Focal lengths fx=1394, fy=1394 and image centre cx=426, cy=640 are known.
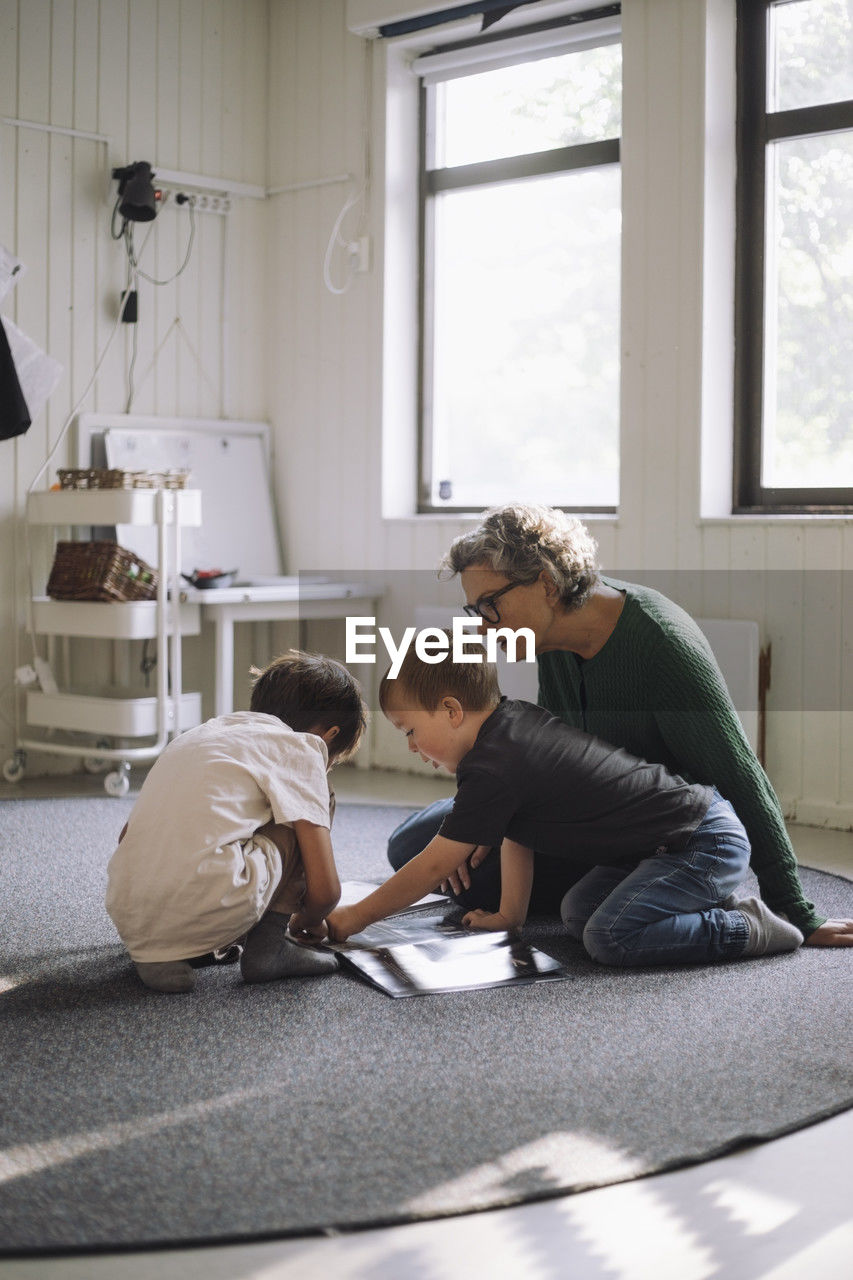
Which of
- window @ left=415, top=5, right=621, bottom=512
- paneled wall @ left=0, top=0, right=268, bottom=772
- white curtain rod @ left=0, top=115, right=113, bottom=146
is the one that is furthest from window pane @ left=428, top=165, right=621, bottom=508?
white curtain rod @ left=0, top=115, right=113, bottom=146

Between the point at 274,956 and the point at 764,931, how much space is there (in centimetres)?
84

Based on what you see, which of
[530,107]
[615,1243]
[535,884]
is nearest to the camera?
[615,1243]

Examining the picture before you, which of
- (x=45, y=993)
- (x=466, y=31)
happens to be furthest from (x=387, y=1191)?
(x=466, y=31)

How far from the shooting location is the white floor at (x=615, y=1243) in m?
1.37

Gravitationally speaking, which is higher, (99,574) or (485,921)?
(99,574)

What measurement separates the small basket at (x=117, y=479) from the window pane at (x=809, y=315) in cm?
171

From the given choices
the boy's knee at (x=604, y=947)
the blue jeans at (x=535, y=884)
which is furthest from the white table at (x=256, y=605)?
the boy's knee at (x=604, y=947)

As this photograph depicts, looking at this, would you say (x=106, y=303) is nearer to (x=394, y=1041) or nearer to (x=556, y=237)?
(x=556, y=237)

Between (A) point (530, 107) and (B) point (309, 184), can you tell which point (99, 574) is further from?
(A) point (530, 107)

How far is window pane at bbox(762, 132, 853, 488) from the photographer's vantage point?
12.3 ft

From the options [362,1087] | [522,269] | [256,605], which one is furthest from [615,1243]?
[522,269]

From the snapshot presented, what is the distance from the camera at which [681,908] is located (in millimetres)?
2359

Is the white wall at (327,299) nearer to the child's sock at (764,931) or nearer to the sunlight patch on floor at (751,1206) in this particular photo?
the child's sock at (764,931)

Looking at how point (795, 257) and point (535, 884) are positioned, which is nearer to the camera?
point (535, 884)
